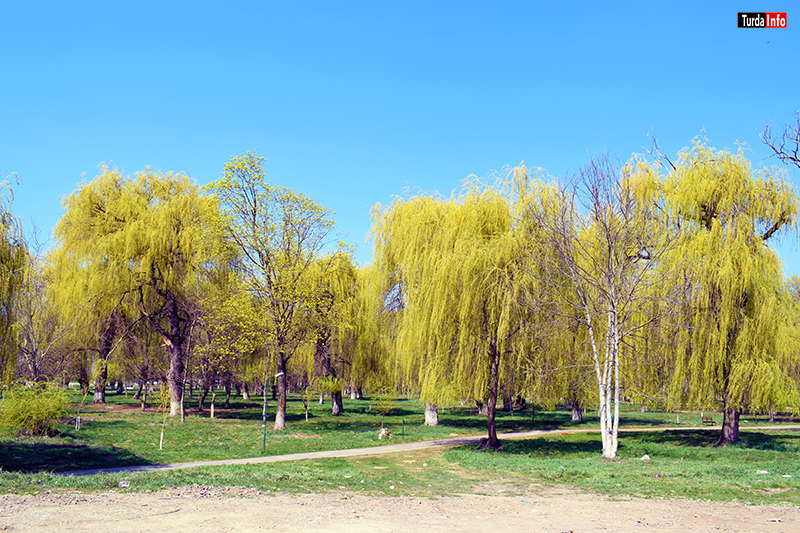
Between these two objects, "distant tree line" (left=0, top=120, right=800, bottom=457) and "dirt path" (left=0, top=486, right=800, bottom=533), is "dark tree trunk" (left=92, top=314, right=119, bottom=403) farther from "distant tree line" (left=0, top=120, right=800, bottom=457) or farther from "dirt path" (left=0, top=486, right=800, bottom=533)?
"dirt path" (left=0, top=486, right=800, bottom=533)

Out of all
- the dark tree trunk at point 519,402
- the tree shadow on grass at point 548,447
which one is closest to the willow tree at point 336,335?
the dark tree trunk at point 519,402

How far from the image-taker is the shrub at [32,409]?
66.9ft

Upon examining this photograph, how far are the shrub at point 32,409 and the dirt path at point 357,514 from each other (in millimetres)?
11280

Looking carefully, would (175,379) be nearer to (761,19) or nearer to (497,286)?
(497,286)

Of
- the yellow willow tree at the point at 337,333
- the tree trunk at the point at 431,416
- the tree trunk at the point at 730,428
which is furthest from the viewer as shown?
the yellow willow tree at the point at 337,333

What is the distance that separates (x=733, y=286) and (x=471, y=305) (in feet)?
32.3

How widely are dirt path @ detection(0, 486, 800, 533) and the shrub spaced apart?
11.3 meters

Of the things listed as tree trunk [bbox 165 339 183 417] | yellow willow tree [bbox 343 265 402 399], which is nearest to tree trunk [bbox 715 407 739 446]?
yellow willow tree [bbox 343 265 402 399]

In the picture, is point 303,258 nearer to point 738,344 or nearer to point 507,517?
point 738,344

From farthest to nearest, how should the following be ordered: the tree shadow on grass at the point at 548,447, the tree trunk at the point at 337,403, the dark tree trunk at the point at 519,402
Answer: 1. the tree trunk at the point at 337,403
2. the dark tree trunk at the point at 519,402
3. the tree shadow on grass at the point at 548,447

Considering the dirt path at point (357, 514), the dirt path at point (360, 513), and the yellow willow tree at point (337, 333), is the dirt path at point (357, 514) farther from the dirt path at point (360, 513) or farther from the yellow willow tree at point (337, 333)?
the yellow willow tree at point (337, 333)

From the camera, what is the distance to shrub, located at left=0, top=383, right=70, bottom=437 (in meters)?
20.4

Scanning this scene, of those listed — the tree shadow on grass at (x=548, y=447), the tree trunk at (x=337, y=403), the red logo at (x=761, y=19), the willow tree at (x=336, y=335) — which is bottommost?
the tree trunk at (x=337, y=403)

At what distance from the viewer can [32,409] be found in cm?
2081
